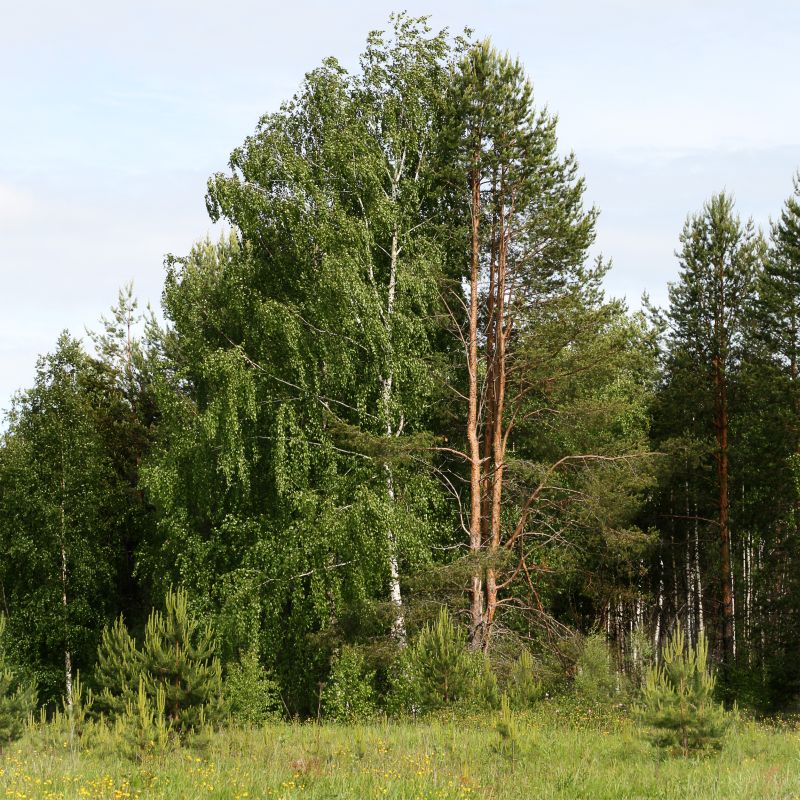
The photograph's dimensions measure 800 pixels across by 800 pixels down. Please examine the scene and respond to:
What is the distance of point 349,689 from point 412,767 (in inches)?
328

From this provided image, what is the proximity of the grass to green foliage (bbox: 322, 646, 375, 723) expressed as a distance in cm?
433

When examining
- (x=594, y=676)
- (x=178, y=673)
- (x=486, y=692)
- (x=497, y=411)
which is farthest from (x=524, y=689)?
(x=497, y=411)

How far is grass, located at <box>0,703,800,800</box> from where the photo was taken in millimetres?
8570

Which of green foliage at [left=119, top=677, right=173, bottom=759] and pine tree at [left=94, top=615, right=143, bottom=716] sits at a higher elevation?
pine tree at [left=94, top=615, right=143, bottom=716]

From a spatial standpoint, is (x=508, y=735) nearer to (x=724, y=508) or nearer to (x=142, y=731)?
(x=142, y=731)

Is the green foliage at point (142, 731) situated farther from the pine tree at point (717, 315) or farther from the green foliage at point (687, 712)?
the pine tree at point (717, 315)

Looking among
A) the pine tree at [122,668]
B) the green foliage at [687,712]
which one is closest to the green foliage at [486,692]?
the green foliage at [687,712]

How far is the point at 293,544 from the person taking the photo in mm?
18141

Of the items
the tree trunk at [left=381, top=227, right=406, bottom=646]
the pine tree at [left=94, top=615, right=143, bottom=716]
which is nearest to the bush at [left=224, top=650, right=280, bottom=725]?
the tree trunk at [left=381, top=227, right=406, bottom=646]

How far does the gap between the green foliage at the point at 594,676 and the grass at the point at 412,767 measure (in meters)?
3.63

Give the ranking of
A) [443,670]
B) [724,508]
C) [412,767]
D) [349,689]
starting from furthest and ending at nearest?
1. [724,508]
2. [349,689]
3. [443,670]
4. [412,767]

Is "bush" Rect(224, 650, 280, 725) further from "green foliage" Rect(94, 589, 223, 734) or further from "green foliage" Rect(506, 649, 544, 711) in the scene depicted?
"green foliage" Rect(94, 589, 223, 734)

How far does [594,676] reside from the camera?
18000 mm

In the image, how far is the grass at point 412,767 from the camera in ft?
28.1
